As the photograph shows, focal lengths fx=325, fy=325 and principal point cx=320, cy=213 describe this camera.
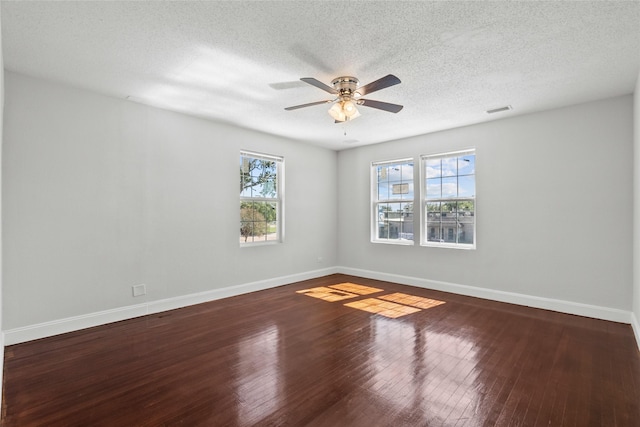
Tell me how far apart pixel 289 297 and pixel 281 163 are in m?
2.26

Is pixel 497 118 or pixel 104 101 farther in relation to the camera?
pixel 497 118

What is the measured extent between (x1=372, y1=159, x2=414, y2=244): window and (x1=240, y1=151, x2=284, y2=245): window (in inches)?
71.2

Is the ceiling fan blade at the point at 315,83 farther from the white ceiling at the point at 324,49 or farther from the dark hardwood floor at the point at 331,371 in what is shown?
the dark hardwood floor at the point at 331,371

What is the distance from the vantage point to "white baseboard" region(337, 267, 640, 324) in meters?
3.70

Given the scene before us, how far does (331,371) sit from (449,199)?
3.55 m

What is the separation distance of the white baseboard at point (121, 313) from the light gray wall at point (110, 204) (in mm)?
71

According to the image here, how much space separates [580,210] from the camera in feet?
12.8

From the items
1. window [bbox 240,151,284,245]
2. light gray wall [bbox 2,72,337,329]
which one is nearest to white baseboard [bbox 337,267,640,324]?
window [bbox 240,151,284,245]

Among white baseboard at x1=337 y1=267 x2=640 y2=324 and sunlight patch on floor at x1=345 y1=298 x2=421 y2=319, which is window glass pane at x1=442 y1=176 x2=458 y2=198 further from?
sunlight patch on floor at x1=345 y1=298 x2=421 y2=319

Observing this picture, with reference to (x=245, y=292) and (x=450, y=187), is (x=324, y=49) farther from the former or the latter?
(x=245, y=292)

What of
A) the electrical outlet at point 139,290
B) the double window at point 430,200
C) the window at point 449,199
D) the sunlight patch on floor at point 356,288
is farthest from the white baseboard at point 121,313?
the window at point 449,199

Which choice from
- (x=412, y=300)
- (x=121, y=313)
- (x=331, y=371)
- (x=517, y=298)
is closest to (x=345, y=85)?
(x=331, y=371)

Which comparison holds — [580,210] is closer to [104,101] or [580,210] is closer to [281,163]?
[281,163]

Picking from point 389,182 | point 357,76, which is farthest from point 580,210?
point 357,76
